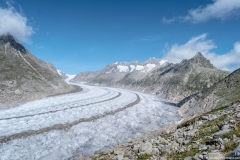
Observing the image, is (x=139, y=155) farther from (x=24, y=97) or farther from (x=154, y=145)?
(x=24, y=97)

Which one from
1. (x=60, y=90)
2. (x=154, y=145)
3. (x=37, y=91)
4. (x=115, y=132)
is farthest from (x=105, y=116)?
(x=60, y=90)

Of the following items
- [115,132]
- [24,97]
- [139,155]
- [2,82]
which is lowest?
[115,132]

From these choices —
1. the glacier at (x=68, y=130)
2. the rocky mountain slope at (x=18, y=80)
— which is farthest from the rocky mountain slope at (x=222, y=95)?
the rocky mountain slope at (x=18, y=80)

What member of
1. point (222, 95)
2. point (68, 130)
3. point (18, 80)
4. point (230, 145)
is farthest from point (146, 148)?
point (18, 80)

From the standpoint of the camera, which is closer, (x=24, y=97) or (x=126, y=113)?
(x=126, y=113)

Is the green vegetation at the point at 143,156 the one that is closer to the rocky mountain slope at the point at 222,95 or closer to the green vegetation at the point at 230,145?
the green vegetation at the point at 230,145

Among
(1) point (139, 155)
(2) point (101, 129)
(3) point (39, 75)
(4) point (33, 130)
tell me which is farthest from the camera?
(3) point (39, 75)

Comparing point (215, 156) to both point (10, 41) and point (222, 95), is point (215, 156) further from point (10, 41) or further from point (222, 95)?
point (10, 41)
